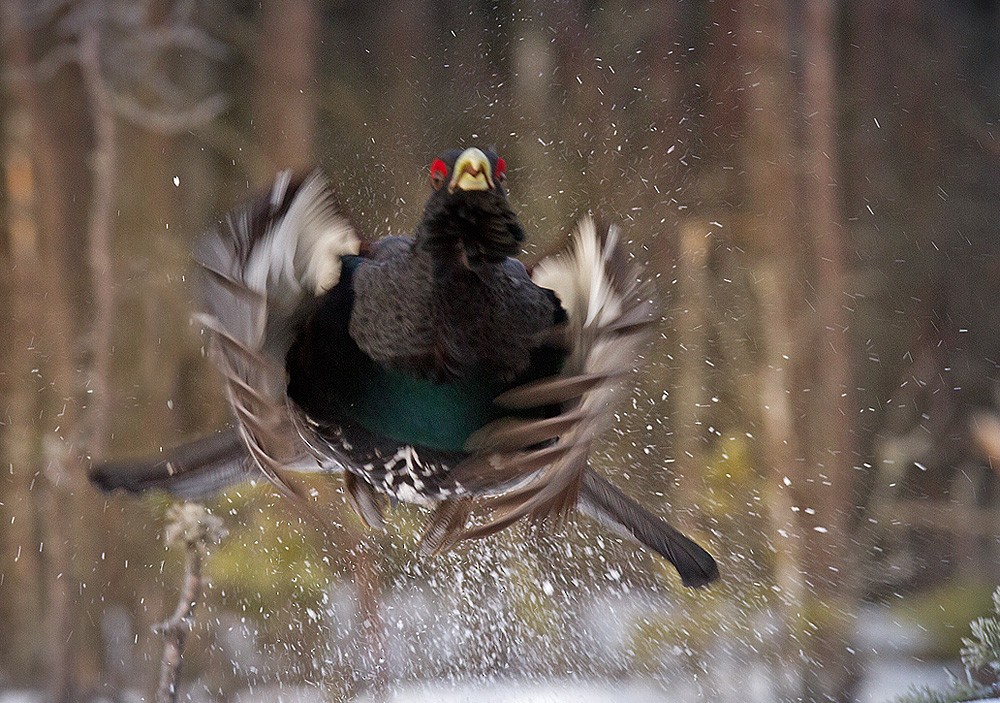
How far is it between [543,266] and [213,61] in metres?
1.58

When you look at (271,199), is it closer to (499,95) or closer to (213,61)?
(499,95)

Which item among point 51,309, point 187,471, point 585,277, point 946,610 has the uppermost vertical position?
point 585,277

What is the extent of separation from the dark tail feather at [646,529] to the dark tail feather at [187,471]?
0.50 metres

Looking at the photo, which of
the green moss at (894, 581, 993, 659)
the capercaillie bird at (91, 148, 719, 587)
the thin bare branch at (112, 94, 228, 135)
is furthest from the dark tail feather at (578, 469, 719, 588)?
the thin bare branch at (112, 94, 228, 135)

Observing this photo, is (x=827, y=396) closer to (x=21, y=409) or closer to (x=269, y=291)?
(x=269, y=291)

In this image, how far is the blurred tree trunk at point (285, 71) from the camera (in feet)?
7.91

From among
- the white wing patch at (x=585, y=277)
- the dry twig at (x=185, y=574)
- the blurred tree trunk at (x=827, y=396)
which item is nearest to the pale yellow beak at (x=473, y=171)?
the white wing patch at (x=585, y=277)

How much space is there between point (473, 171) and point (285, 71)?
1642 mm

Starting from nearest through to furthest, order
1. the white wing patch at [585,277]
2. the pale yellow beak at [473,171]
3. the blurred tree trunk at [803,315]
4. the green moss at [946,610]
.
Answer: the pale yellow beak at [473,171] < the white wing patch at [585,277] < the green moss at [946,610] < the blurred tree trunk at [803,315]

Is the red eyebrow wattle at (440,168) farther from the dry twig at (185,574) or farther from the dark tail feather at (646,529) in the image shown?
the dry twig at (185,574)

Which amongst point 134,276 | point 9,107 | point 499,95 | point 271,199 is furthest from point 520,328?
point 9,107

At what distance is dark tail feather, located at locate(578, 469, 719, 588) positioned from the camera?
1.40m

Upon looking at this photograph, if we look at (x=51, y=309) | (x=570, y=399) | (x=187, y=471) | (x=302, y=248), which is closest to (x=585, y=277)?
(x=570, y=399)

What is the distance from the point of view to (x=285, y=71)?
7.99 feet
